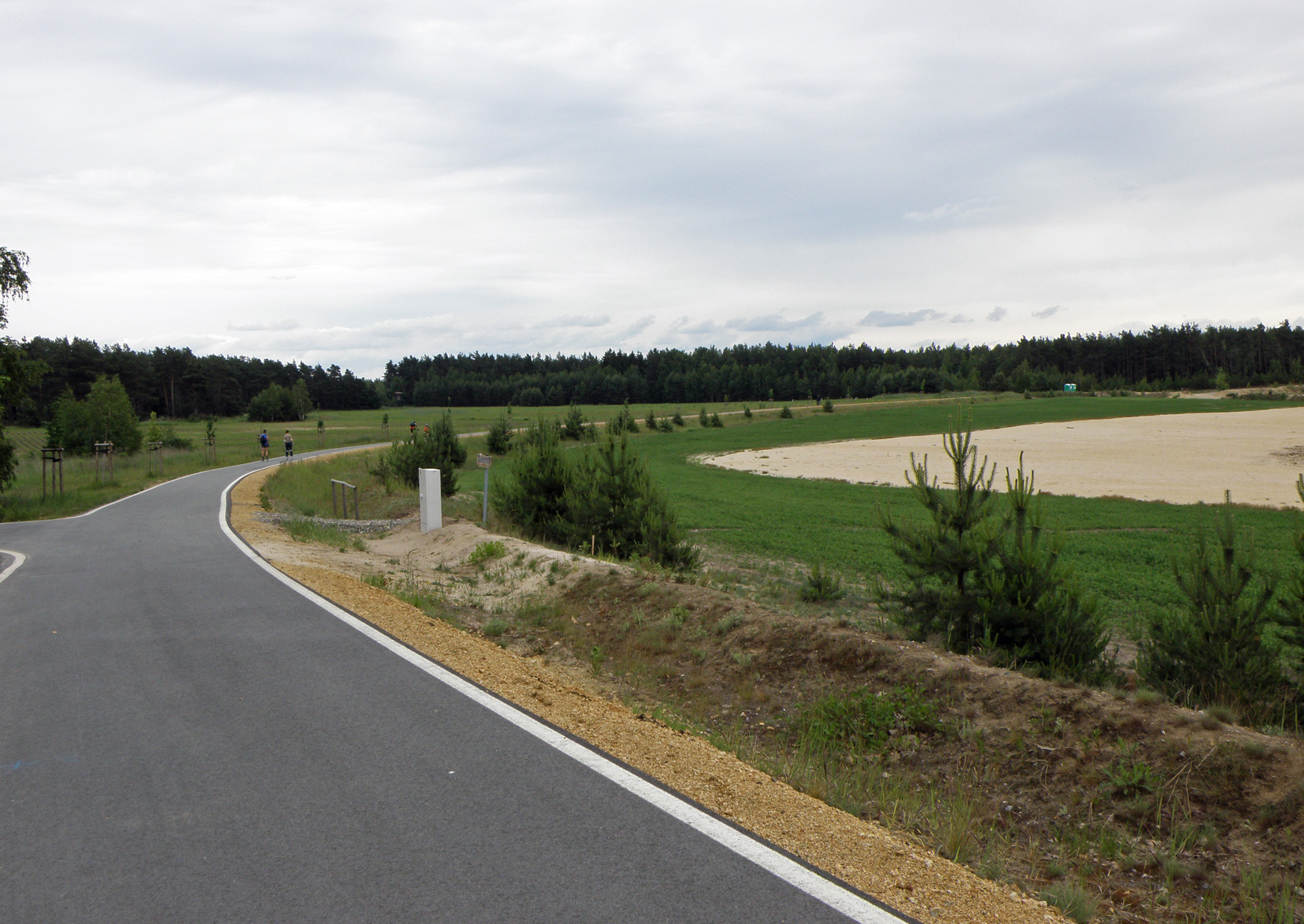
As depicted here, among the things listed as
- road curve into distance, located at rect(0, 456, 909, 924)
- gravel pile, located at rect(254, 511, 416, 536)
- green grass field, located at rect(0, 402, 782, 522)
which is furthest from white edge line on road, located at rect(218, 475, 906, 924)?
green grass field, located at rect(0, 402, 782, 522)

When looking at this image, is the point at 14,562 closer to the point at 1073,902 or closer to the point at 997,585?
the point at 997,585

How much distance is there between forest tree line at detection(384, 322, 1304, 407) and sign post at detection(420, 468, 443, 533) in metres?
109

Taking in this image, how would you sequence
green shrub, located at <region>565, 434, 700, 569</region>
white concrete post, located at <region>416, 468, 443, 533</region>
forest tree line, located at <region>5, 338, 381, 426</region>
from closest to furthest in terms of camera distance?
green shrub, located at <region>565, 434, 700, 569</region>, white concrete post, located at <region>416, 468, 443, 533</region>, forest tree line, located at <region>5, 338, 381, 426</region>

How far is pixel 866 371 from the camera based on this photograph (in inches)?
6294

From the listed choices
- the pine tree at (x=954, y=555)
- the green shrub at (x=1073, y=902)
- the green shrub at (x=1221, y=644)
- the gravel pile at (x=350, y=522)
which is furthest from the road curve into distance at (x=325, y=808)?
the gravel pile at (x=350, y=522)

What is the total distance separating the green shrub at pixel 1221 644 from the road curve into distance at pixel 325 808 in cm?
515

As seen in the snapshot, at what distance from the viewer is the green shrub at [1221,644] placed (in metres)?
7.05

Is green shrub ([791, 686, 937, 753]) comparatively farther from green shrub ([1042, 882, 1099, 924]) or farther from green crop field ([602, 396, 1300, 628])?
green crop field ([602, 396, 1300, 628])

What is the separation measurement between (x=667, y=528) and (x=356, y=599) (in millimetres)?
6171

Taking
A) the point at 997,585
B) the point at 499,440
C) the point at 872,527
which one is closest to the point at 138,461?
the point at 499,440

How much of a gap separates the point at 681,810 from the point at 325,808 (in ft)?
6.55

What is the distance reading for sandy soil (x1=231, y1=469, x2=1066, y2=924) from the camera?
387cm

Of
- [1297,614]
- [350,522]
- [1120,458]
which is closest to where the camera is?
[1297,614]

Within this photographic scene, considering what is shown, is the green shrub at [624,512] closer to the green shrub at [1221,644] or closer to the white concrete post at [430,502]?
the white concrete post at [430,502]
